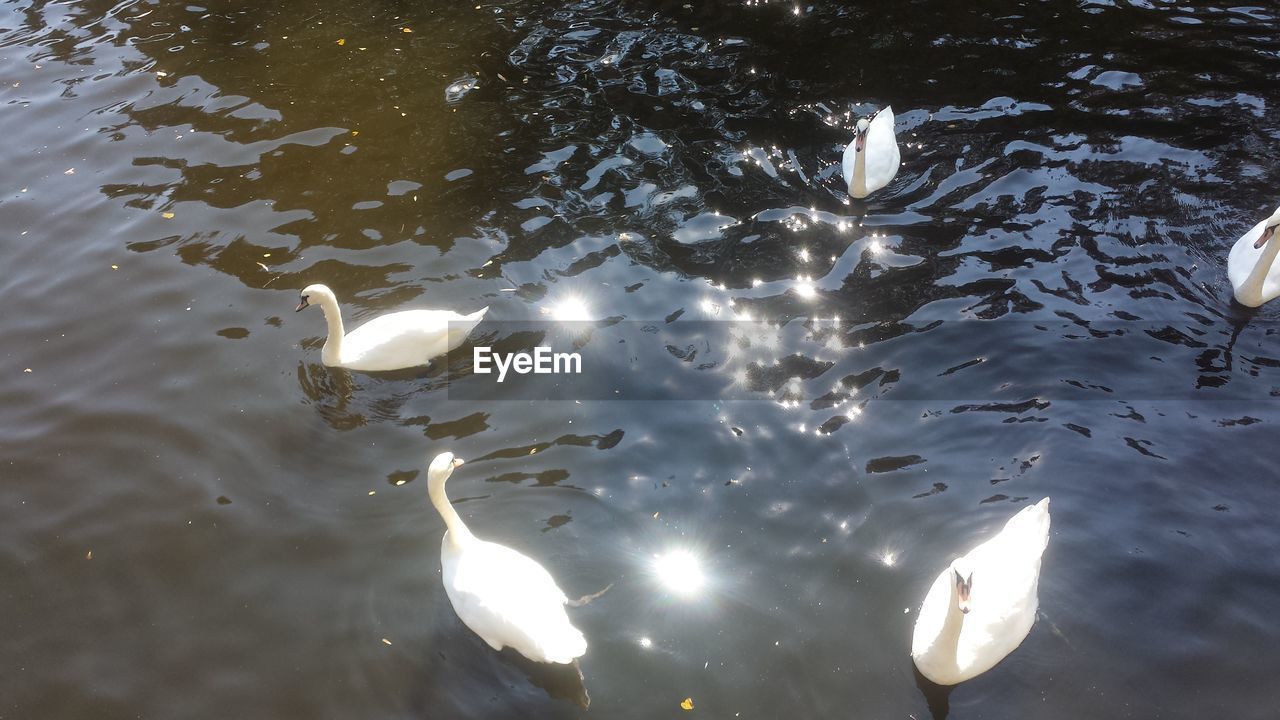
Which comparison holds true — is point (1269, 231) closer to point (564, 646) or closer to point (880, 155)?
point (880, 155)

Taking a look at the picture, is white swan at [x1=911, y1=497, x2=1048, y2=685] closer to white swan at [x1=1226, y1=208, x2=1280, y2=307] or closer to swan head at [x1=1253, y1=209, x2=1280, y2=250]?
white swan at [x1=1226, y1=208, x2=1280, y2=307]

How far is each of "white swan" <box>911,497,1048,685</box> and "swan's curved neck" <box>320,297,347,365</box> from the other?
499 cm

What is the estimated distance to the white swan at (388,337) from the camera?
6.89 metres

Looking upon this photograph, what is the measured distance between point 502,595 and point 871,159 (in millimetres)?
5919

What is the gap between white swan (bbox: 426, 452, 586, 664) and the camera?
4.86 m

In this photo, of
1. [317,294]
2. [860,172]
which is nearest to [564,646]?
[317,294]

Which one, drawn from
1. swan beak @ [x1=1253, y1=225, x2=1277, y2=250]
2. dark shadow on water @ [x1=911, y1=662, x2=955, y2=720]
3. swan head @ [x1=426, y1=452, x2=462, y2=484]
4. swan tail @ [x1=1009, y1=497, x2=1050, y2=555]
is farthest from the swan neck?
swan beak @ [x1=1253, y1=225, x2=1277, y2=250]

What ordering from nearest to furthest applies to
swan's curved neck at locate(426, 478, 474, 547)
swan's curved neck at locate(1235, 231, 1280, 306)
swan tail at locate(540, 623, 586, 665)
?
swan tail at locate(540, 623, 586, 665) < swan's curved neck at locate(426, 478, 474, 547) < swan's curved neck at locate(1235, 231, 1280, 306)

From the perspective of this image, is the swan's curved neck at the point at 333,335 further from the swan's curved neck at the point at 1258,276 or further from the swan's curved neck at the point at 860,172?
the swan's curved neck at the point at 1258,276

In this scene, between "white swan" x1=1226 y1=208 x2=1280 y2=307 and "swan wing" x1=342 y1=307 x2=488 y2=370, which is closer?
"swan wing" x1=342 y1=307 x2=488 y2=370

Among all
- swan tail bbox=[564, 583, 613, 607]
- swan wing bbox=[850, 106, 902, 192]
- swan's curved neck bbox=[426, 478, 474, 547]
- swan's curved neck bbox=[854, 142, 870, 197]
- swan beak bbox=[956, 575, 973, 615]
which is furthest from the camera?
swan wing bbox=[850, 106, 902, 192]

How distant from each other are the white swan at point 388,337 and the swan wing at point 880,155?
14.3 ft

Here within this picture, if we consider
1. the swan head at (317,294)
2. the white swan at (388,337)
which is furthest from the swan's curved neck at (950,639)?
the swan head at (317,294)

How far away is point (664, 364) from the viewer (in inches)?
281
